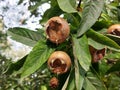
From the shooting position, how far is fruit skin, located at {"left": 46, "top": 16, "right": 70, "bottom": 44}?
0.99 metres

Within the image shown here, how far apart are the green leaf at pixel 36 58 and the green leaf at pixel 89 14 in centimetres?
13

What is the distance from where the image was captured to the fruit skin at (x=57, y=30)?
0.99m

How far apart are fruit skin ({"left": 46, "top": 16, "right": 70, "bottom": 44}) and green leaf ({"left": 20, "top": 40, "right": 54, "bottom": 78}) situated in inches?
1.6

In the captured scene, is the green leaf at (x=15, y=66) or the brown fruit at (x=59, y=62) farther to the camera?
the green leaf at (x=15, y=66)

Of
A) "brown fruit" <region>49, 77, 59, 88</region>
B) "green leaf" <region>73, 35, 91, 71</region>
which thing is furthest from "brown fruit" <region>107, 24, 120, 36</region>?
"brown fruit" <region>49, 77, 59, 88</region>

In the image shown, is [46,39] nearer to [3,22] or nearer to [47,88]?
[47,88]

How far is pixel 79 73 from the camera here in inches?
39.3

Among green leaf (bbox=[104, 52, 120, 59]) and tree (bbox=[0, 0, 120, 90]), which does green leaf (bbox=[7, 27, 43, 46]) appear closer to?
tree (bbox=[0, 0, 120, 90])

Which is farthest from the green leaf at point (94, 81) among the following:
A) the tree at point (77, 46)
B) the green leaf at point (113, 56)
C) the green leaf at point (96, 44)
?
the green leaf at point (113, 56)

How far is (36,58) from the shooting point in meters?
1.02

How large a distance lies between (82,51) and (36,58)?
0.15m

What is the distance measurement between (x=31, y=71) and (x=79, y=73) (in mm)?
151

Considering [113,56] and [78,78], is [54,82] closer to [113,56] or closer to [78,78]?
[78,78]

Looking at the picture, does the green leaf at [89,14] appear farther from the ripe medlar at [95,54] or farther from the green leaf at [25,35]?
the green leaf at [25,35]
